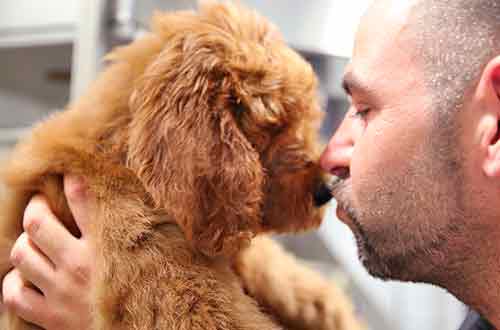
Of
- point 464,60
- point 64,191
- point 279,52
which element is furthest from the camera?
point 279,52

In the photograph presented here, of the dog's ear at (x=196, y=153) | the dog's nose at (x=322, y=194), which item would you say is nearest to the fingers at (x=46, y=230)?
the dog's ear at (x=196, y=153)

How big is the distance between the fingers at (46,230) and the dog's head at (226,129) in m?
0.20

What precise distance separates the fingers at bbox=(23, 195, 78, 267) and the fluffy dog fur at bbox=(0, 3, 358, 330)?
27 mm

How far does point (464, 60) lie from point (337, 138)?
1.08 feet

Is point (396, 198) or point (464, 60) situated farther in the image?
point (396, 198)

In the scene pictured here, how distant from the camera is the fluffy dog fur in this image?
125 cm

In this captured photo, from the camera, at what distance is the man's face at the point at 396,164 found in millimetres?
1188

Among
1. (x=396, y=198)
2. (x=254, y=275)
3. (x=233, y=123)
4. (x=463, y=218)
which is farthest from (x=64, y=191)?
(x=463, y=218)

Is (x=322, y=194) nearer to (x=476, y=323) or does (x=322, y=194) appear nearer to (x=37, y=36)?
(x=476, y=323)

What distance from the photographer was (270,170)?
1470 millimetres

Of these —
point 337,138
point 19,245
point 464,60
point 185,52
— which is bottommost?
point 19,245

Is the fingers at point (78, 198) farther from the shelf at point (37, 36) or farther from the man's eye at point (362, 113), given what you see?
the shelf at point (37, 36)

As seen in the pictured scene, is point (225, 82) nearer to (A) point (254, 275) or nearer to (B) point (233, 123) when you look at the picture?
(B) point (233, 123)

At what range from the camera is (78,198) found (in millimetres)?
1328
